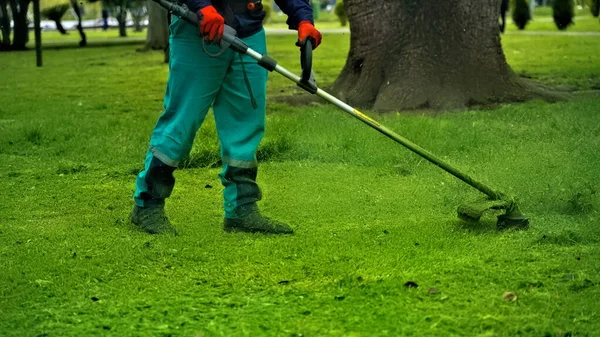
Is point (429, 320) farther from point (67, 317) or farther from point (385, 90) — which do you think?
point (385, 90)

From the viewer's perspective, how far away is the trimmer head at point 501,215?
477cm

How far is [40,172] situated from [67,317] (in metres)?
3.28

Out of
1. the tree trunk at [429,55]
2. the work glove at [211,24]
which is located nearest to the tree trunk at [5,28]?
the tree trunk at [429,55]

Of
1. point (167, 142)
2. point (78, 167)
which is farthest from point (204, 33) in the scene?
point (78, 167)

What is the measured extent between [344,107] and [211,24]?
756 millimetres

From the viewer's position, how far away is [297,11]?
483 cm

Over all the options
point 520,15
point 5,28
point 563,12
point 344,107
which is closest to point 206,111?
point 344,107

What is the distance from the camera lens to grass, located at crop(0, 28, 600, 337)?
3.63m

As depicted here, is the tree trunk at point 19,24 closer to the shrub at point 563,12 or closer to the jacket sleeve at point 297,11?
the shrub at point 563,12

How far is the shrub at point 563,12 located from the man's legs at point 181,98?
23.5 metres

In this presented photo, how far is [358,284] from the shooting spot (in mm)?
3953

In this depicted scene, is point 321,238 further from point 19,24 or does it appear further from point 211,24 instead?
point 19,24

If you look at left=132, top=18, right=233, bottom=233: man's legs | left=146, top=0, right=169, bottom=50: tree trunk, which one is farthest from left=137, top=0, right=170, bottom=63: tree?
left=132, top=18, right=233, bottom=233: man's legs

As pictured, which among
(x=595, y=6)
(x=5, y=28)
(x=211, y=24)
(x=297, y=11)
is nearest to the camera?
(x=211, y=24)
